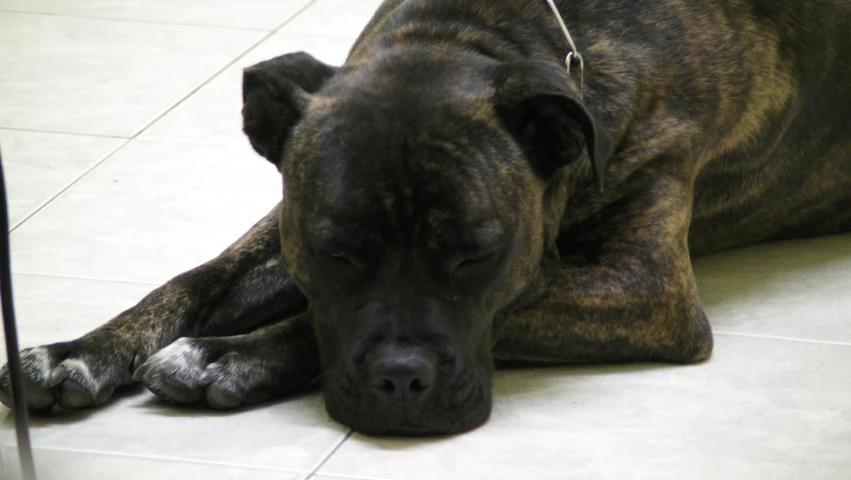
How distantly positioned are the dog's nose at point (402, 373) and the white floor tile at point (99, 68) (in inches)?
76.5

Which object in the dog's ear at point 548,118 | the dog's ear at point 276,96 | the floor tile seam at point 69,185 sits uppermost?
the dog's ear at point 276,96

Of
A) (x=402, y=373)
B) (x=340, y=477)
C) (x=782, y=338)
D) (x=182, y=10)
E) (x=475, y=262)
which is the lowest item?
(x=782, y=338)

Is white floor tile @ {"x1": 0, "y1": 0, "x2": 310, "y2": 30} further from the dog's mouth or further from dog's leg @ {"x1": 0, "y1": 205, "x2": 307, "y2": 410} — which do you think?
the dog's mouth

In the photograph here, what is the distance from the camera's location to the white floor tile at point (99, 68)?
4125mm

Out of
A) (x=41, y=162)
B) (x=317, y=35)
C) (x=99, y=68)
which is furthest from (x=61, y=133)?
(x=317, y=35)

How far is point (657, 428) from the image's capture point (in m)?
2.39

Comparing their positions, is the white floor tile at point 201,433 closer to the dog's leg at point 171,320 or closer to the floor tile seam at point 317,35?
the dog's leg at point 171,320

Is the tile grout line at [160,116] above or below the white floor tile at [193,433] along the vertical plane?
above

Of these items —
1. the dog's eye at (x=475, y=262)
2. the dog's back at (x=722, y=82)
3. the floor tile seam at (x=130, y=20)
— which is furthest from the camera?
the floor tile seam at (x=130, y=20)

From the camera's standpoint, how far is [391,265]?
2.33m

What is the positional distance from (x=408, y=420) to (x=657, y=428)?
17.5 inches

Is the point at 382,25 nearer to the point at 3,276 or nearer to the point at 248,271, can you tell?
the point at 248,271

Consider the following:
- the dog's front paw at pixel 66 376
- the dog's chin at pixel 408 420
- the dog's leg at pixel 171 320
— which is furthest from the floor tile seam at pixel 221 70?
the dog's chin at pixel 408 420

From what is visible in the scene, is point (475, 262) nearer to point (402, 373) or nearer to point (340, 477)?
point (402, 373)
